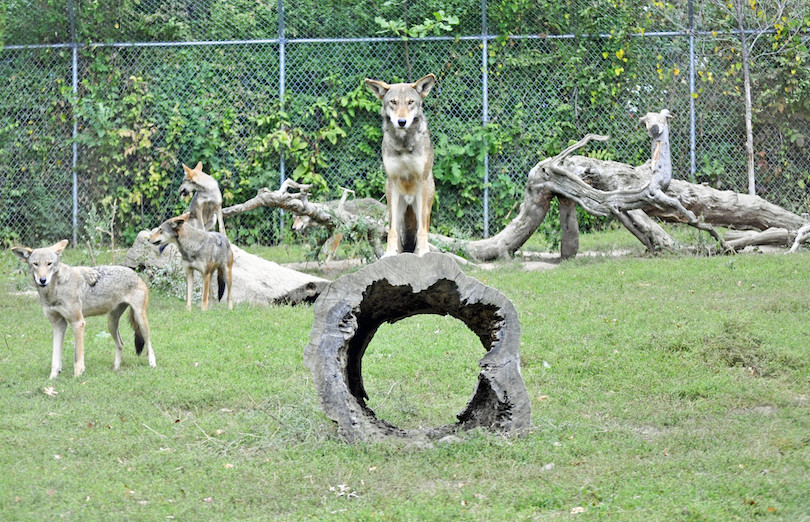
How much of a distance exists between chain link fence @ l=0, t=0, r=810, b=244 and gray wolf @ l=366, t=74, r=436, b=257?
26.6 feet

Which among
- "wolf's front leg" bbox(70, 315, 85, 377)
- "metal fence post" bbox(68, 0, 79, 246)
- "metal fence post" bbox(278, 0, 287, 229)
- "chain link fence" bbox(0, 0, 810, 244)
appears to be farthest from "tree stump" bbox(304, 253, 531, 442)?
"metal fence post" bbox(68, 0, 79, 246)

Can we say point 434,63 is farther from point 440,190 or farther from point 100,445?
point 100,445

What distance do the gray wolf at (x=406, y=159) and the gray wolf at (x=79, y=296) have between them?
266cm

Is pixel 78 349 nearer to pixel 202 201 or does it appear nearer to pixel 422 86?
pixel 422 86

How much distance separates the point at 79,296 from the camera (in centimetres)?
795

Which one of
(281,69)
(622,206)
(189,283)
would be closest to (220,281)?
(189,283)

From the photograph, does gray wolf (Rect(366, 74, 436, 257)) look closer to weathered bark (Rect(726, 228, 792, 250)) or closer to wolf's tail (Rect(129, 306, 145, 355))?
wolf's tail (Rect(129, 306, 145, 355))

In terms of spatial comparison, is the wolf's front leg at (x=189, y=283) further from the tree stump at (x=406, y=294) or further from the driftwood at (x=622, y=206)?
the tree stump at (x=406, y=294)

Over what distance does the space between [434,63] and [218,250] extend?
21.7ft

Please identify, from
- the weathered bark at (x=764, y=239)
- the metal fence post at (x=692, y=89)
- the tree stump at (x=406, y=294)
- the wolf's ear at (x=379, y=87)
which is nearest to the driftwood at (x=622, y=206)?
the weathered bark at (x=764, y=239)

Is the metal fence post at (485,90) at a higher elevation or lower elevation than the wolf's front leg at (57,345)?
higher

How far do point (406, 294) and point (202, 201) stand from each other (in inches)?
257

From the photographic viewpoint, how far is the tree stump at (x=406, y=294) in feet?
19.1

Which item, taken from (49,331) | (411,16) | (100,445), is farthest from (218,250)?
(411,16)
